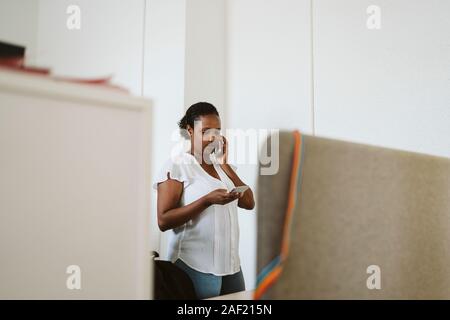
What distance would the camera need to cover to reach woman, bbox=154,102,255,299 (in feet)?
4.31

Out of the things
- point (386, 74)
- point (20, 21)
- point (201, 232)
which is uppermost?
point (20, 21)

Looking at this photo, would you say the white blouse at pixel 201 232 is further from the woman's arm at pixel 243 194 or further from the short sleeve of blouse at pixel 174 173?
the woman's arm at pixel 243 194

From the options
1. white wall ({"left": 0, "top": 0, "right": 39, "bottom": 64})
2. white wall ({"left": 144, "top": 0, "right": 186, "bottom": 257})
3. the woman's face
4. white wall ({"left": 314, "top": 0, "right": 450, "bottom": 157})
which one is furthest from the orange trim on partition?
white wall ({"left": 0, "top": 0, "right": 39, "bottom": 64})

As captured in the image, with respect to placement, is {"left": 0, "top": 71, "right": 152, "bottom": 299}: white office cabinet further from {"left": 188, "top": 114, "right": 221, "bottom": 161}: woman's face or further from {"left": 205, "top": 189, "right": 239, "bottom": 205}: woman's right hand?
{"left": 188, "top": 114, "right": 221, "bottom": 161}: woman's face

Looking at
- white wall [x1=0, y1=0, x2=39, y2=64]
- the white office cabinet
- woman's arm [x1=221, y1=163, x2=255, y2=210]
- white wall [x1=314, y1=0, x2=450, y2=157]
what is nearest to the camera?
the white office cabinet

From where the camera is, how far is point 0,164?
562 mm

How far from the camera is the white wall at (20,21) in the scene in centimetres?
281

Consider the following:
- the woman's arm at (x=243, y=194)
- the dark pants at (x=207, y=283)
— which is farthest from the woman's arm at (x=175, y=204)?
the woman's arm at (x=243, y=194)

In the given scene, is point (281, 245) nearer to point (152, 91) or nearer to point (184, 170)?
point (184, 170)

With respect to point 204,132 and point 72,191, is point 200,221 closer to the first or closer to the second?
point 204,132

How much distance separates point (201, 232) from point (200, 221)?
39 mm

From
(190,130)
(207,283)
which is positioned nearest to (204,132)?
(190,130)

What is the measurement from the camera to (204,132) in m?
1.56
